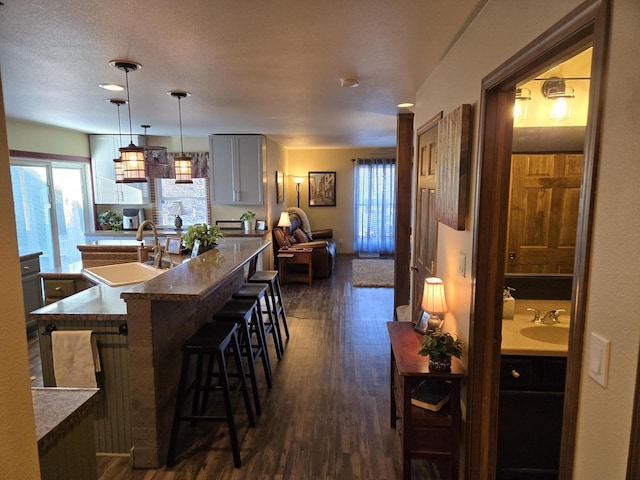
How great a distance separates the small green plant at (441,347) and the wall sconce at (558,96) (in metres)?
1.42

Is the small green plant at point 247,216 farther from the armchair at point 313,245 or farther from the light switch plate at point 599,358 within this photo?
the light switch plate at point 599,358

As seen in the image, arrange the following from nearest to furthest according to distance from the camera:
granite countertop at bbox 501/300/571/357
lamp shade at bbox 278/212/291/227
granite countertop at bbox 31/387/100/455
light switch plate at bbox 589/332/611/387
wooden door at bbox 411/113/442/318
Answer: light switch plate at bbox 589/332/611/387 → granite countertop at bbox 31/387/100/455 → granite countertop at bbox 501/300/571/357 → wooden door at bbox 411/113/442/318 → lamp shade at bbox 278/212/291/227

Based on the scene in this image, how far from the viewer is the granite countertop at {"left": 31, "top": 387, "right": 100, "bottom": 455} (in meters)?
1.17

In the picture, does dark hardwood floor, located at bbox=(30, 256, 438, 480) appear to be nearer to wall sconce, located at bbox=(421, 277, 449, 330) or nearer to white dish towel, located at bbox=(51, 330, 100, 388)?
white dish towel, located at bbox=(51, 330, 100, 388)

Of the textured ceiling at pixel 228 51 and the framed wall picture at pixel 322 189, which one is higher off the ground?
the textured ceiling at pixel 228 51

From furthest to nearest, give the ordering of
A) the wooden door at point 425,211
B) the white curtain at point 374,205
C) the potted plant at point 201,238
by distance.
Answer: the white curtain at point 374,205, the potted plant at point 201,238, the wooden door at point 425,211

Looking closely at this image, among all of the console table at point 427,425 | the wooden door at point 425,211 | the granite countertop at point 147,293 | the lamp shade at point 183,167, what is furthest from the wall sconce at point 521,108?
the lamp shade at point 183,167

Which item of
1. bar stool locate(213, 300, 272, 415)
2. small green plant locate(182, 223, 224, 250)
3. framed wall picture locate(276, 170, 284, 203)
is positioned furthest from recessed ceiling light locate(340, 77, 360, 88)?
framed wall picture locate(276, 170, 284, 203)

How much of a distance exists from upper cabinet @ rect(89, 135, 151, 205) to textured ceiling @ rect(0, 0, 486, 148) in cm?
225

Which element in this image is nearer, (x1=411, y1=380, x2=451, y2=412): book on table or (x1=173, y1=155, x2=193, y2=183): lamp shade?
(x1=411, y1=380, x2=451, y2=412): book on table

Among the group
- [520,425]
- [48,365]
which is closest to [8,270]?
[48,365]

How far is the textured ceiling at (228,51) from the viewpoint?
1754mm

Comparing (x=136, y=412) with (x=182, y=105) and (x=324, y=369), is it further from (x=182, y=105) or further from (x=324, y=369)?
(x=182, y=105)

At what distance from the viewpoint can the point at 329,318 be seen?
4988 millimetres
